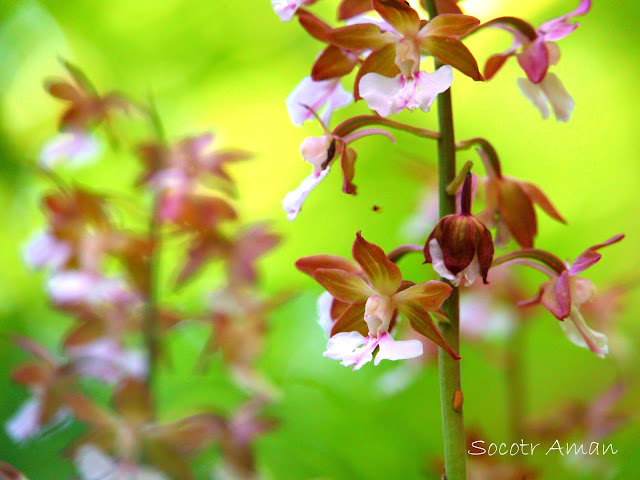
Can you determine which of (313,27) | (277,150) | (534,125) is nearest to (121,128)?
(313,27)

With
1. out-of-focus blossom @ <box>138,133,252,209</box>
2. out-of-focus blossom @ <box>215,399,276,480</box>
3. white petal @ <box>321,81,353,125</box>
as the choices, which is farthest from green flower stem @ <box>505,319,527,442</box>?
white petal @ <box>321,81,353,125</box>

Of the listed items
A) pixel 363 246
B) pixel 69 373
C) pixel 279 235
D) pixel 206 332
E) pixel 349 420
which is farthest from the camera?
pixel 206 332

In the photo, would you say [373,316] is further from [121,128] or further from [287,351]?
[287,351]

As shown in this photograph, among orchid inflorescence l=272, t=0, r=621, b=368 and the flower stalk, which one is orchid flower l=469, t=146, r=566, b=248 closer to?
orchid inflorescence l=272, t=0, r=621, b=368

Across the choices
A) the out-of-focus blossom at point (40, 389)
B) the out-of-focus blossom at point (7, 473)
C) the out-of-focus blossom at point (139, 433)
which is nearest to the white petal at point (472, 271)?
the out-of-focus blossom at point (7, 473)

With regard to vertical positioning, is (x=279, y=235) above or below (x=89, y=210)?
below

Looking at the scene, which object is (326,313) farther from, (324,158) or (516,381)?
(516,381)

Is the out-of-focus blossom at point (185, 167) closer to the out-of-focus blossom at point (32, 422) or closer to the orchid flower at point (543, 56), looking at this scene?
the out-of-focus blossom at point (32, 422)
